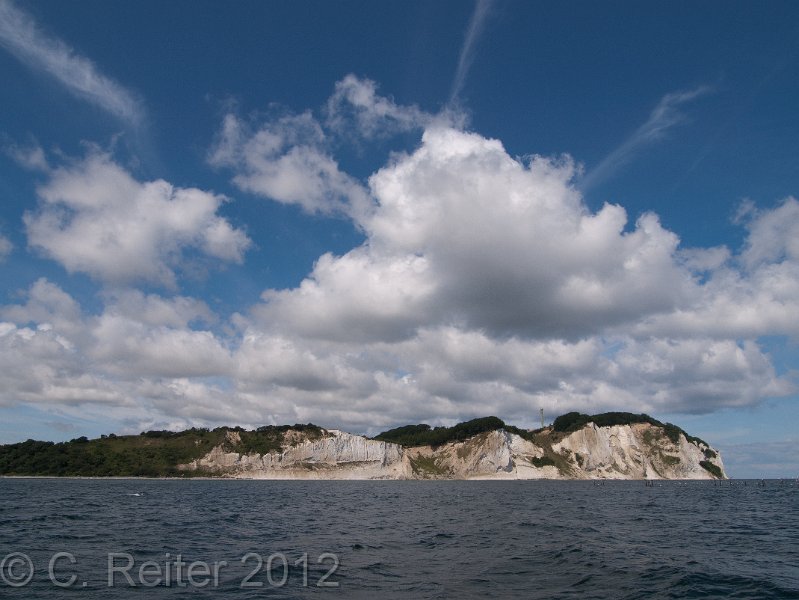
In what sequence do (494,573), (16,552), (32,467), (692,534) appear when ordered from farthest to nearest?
1. (32,467)
2. (692,534)
3. (16,552)
4. (494,573)

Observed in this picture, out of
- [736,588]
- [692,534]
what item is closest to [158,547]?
[736,588]

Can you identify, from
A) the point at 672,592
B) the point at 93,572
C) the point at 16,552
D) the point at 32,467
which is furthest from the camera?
the point at 32,467

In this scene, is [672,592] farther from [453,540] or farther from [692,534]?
[692,534]

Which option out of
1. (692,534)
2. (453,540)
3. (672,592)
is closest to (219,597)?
(672,592)

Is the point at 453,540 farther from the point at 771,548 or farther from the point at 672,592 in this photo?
the point at 771,548

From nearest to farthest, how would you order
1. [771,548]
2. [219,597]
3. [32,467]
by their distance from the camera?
1. [219,597]
2. [771,548]
3. [32,467]

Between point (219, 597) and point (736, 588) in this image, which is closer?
point (219, 597)

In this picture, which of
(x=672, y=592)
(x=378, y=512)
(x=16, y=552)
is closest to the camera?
(x=672, y=592)

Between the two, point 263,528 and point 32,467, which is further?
point 32,467

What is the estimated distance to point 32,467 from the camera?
635 ft

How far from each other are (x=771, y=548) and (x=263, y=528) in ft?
104

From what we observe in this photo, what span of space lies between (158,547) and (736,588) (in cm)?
2658

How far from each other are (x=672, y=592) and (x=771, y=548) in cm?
1641

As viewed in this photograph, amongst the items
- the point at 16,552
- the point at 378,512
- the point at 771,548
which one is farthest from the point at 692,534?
the point at 16,552
